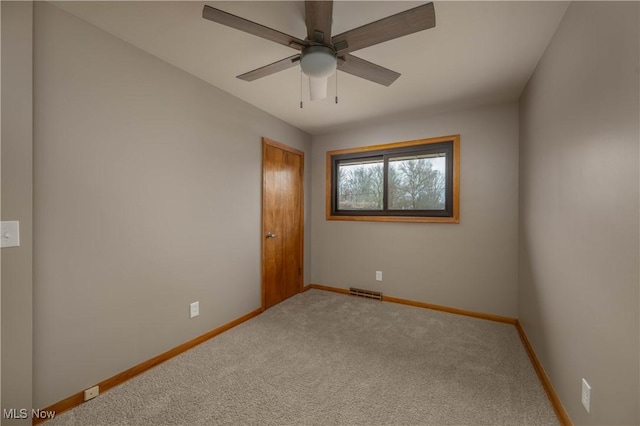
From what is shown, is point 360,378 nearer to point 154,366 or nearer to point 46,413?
point 154,366

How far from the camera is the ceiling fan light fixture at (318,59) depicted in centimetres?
150

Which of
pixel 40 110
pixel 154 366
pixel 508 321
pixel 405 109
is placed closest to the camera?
pixel 40 110

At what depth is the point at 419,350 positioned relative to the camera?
2328 millimetres

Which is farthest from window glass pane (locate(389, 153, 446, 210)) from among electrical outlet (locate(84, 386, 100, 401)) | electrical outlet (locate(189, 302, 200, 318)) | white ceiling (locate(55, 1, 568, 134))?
electrical outlet (locate(84, 386, 100, 401))

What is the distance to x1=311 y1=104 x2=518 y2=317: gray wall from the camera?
289 centimetres

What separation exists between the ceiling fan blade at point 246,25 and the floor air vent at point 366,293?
306 centimetres

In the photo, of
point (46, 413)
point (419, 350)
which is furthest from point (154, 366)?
point (419, 350)

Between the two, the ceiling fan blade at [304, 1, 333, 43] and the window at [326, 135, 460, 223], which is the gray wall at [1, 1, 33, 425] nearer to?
the ceiling fan blade at [304, 1, 333, 43]

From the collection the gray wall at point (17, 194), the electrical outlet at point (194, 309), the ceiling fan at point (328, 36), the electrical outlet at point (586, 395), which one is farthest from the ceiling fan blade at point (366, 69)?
the electrical outlet at point (194, 309)

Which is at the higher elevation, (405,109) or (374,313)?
(405,109)

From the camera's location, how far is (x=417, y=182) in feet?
11.2

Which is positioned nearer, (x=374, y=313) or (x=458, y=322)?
(x=458, y=322)

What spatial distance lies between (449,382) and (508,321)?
4.90 feet

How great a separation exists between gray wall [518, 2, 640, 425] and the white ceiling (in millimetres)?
264
